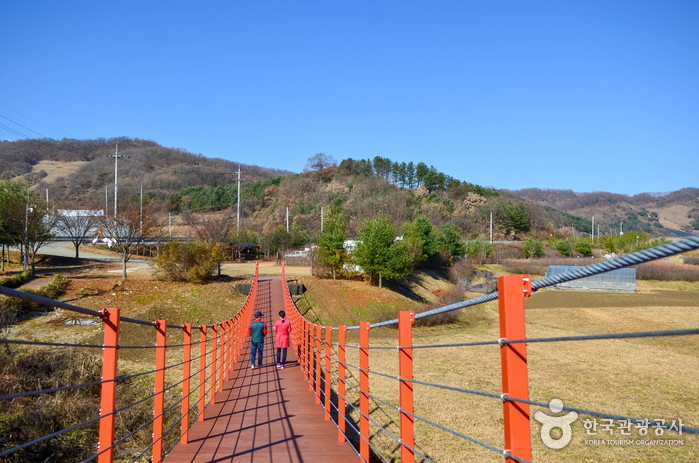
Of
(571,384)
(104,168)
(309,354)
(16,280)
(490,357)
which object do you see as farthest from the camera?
(104,168)

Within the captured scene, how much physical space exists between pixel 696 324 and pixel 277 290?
56.8 ft

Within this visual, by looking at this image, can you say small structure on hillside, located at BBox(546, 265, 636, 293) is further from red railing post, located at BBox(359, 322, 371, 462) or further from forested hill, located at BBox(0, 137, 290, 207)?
forested hill, located at BBox(0, 137, 290, 207)

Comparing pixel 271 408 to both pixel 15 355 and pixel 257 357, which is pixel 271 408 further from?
pixel 15 355

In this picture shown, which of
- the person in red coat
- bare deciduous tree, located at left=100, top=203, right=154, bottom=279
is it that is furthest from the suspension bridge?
bare deciduous tree, located at left=100, top=203, right=154, bottom=279

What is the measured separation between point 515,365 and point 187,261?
22212mm

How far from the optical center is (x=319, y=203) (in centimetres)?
6969

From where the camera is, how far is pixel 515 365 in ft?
5.12

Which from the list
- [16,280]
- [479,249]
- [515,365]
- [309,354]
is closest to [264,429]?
[309,354]

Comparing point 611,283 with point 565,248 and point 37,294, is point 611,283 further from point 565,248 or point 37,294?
point 37,294

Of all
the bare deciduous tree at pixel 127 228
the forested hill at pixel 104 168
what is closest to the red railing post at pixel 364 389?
the bare deciduous tree at pixel 127 228

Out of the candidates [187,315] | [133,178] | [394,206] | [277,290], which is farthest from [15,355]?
[133,178]

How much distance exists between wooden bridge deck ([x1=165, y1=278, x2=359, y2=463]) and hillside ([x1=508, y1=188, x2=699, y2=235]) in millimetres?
17275

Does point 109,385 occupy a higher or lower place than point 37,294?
higher

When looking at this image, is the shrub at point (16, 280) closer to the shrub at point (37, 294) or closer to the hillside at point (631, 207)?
the shrub at point (37, 294)
